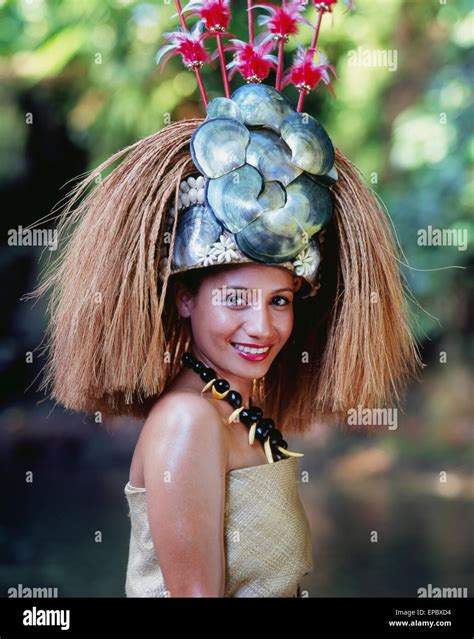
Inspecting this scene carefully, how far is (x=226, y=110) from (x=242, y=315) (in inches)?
15.2

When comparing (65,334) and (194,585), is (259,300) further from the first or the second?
(194,585)

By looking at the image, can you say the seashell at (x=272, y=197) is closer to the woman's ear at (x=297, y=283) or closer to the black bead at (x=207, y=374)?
the woman's ear at (x=297, y=283)

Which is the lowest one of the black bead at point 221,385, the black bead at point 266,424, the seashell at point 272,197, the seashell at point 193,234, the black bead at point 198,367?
the black bead at point 266,424

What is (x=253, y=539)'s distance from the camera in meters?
1.75

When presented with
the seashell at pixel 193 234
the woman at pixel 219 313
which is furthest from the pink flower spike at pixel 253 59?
the seashell at pixel 193 234

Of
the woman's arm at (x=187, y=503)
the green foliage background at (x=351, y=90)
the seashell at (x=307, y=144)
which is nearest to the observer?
the woman's arm at (x=187, y=503)

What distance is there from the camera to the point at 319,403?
2.07 m

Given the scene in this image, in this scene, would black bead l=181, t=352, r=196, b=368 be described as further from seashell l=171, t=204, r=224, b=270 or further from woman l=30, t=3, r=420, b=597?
seashell l=171, t=204, r=224, b=270

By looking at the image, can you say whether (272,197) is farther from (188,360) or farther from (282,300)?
(188,360)

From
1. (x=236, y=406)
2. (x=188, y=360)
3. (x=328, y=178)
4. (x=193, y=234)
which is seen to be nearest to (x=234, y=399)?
(x=236, y=406)

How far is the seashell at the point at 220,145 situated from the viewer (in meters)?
1.73

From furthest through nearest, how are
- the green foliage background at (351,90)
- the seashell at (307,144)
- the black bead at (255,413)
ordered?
the green foliage background at (351,90)
the black bead at (255,413)
the seashell at (307,144)

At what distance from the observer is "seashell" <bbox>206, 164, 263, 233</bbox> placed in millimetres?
1720

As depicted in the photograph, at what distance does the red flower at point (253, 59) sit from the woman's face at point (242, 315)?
0.42 m
